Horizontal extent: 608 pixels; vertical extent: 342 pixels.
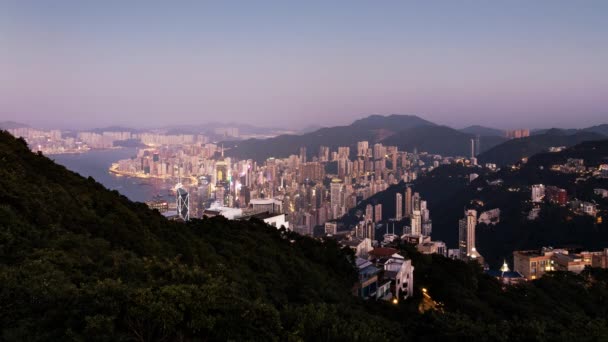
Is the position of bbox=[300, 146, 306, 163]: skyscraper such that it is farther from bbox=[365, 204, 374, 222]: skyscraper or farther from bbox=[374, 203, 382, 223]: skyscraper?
bbox=[365, 204, 374, 222]: skyscraper

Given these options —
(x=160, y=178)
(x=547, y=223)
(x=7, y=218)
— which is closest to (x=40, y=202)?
(x=7, y=218)

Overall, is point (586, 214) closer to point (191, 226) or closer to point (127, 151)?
point (191, 226)

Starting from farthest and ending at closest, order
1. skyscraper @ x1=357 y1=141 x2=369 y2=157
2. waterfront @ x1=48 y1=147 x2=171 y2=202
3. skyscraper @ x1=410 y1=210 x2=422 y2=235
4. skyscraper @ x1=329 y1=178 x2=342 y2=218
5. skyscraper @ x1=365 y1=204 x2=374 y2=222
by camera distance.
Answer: skyscraper @ x1=357 y1=141 x2=369 y2=157 < skyscraper @ x1=329 y1=178 x2=342 y2=218 < skyscraper @ x1=365 y1=204 x2=374 y2=222 < skyscraper @ x1=410 y1=210 x2=422 y2=235 < waterfront @ x1=48 y1=147 x2=171 y2=202

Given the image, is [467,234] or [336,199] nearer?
[467,234]

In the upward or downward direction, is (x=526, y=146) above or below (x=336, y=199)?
above

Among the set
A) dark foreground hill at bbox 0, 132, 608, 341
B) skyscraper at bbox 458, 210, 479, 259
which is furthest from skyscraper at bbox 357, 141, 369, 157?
dark foreground hill at bbox 0, 132, 608, 341

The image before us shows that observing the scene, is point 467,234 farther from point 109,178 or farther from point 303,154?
point 303,154

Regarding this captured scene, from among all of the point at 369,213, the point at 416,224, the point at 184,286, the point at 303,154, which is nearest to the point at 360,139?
the point at 303,154
